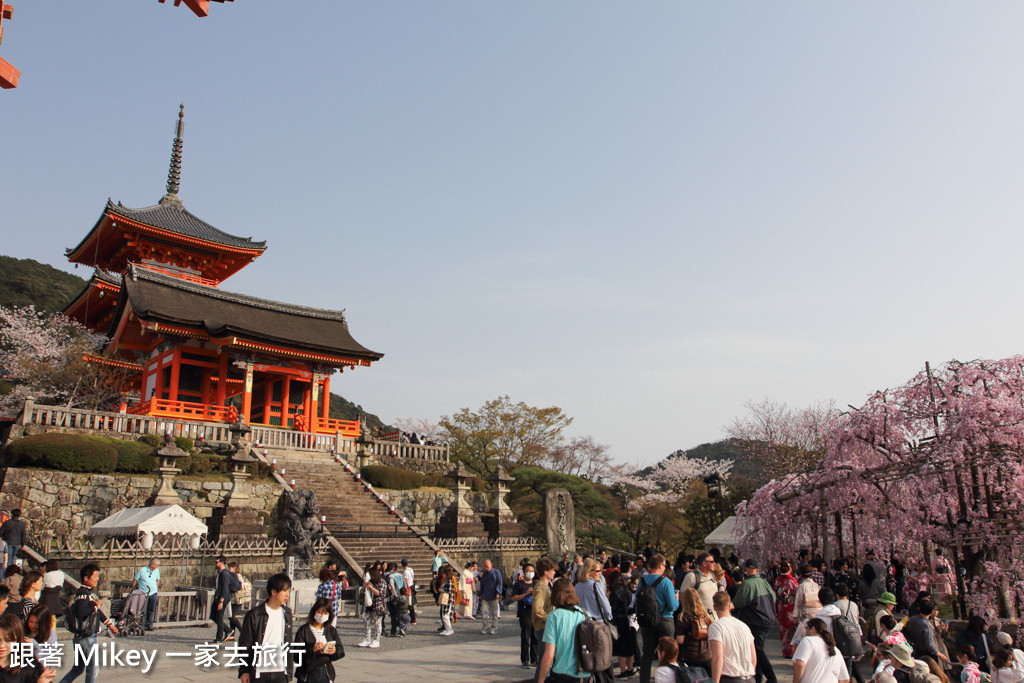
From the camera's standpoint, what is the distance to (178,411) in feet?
91.8

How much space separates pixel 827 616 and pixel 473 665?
17.4 feet

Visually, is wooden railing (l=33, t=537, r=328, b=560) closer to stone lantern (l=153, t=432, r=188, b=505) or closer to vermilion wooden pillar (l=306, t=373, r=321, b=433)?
stone lantern (l=153, t=432, r=188, b=505)

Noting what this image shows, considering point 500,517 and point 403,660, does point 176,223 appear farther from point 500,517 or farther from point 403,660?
point 403,660

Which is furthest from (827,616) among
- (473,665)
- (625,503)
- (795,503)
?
(625,503)

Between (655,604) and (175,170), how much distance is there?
4530cm

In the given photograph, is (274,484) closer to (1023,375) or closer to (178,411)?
(178,411)

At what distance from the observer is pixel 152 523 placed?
15625 mm

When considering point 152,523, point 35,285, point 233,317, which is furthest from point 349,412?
point 152,523

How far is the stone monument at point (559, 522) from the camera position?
941 inches

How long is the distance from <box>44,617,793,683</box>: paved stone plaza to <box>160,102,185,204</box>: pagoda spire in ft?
116

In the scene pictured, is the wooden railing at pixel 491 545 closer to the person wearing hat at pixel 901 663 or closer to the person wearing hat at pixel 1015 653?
the person wearing hat at pixel 901 663

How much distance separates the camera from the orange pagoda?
94.4 feet

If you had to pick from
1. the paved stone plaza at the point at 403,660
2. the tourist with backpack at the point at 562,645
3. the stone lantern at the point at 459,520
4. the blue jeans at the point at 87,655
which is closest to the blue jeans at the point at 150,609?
the paved stone plaza at the point at 403,660

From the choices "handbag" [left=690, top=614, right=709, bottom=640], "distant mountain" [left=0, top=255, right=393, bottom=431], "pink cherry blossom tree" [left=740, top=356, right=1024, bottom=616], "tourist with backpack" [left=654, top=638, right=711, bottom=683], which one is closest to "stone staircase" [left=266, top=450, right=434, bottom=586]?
"pink cherry blossom tree" [left=740, top=356, right=1024, bottom=616]
